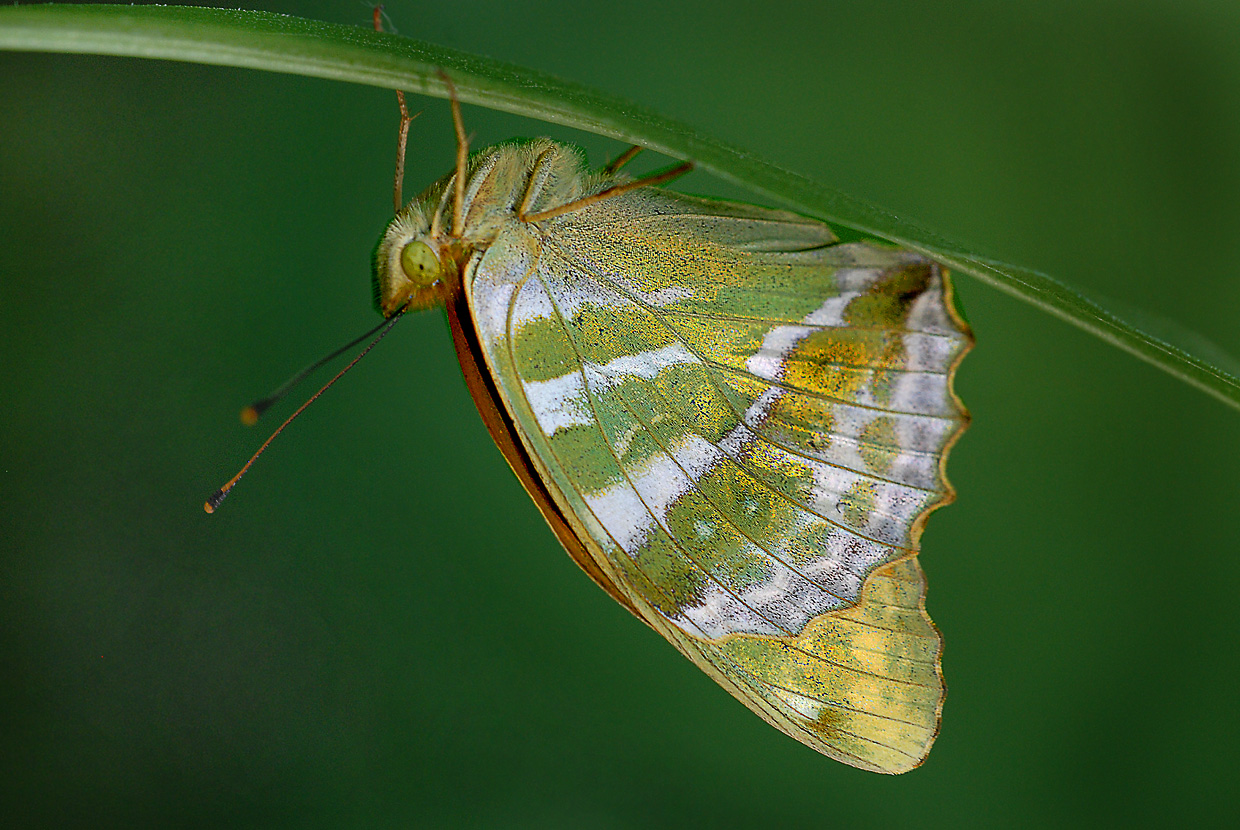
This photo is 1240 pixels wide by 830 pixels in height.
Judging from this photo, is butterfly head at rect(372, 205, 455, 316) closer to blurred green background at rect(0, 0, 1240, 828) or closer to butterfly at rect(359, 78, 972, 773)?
butterfly at rect(359, 78, 972, 773)

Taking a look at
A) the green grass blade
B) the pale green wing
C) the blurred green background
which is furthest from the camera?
the blurred green background

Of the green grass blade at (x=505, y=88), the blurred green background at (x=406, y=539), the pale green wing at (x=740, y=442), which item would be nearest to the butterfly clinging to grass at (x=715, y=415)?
the pale green wing at (x=740, y=442)

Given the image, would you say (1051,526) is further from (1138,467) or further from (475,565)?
(475,565)

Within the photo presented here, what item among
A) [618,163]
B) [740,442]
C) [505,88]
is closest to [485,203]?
[618,163]

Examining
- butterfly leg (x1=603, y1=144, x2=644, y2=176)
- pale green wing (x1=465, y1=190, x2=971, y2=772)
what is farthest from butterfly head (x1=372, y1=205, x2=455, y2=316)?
butterfly leg (x1=603, y1=144, x2=644, y2=176)

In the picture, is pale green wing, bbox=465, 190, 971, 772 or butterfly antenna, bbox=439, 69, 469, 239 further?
pale green wing, bbox=465, 190, 971, 772

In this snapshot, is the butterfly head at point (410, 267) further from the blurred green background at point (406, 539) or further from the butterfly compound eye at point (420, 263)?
the blurred green background at point (406, 539)
